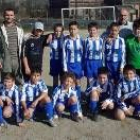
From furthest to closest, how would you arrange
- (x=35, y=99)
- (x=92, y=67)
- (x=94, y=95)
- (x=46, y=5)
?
(x=46, y=5) → (x=92, y=67) → (x=94, y=95) → (x=35, y=99)

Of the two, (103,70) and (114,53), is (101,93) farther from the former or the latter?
(114,53)

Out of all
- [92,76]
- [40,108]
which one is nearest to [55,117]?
[40,108]

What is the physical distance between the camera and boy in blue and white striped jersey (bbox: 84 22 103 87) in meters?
6.79

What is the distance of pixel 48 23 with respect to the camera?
104ft

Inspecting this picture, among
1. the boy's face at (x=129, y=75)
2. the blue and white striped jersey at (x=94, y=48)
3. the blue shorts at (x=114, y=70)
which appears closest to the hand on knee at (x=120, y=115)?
the boy's face at (x=129, y=75)

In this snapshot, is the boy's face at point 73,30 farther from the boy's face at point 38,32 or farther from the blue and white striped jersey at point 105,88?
the blue and white striped jersey at point 105,88

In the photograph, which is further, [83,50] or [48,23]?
[48,23]

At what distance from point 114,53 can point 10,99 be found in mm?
1855

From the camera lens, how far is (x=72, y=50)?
6801 millimetres

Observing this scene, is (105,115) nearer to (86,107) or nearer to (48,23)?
(86,107)

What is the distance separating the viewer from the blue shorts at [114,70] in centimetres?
682

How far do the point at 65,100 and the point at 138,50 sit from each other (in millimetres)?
1431

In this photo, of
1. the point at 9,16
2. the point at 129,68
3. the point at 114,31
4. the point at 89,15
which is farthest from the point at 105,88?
the point at 89,15

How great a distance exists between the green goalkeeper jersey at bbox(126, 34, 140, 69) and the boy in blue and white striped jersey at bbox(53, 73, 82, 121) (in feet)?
3.54
